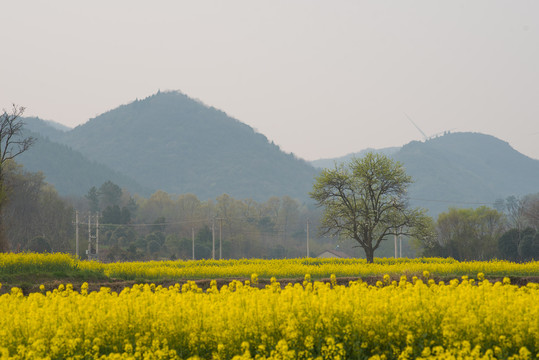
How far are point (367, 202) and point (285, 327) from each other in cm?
3268

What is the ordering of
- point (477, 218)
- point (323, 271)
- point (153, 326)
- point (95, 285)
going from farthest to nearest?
1. point (477, 218)
2. point (323, 271)
3. point (95, 285)
4. point (153, 326)

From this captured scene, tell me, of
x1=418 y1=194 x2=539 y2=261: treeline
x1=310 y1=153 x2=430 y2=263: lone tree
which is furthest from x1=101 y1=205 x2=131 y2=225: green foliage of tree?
x1=310 y1=153 x2=430 y2=263: lone tree

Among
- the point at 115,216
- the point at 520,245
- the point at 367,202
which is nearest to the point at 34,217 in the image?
the point at 115,216

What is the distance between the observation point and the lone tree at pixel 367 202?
40.7 metres

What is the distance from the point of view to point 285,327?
979 centimetres

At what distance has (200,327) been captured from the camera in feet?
32.8

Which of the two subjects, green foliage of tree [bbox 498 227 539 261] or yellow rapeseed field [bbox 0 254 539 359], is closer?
yellow rapeseed field [bbox 0 254 539 359]

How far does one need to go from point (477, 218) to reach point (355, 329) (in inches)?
2819

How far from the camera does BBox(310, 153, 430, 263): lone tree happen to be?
4066cm

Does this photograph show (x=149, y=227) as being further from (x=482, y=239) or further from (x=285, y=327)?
(x=285, y=327)

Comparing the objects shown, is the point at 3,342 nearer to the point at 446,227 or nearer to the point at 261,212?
the point at 446,227

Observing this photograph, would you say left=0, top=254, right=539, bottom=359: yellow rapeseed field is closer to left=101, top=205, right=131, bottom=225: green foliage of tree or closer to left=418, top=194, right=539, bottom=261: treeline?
left=418, top=194, right=539, bottom=261: treeline

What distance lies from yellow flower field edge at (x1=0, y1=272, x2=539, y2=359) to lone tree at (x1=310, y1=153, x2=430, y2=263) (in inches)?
1166

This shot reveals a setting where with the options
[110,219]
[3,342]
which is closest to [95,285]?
[3,342]
